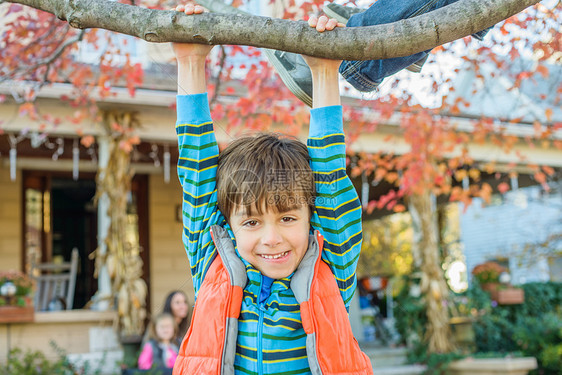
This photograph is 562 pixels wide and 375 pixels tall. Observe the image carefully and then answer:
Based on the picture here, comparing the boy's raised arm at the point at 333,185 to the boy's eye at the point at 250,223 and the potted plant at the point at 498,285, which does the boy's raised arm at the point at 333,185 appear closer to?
the boy's eye at the point at 250,223

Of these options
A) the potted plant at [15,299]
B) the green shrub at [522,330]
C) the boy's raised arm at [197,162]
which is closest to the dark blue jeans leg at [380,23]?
the boy's raised arm at [197,162]

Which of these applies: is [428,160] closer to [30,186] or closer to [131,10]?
[30,186]

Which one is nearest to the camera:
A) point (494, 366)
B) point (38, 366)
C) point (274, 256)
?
point (274, 256)

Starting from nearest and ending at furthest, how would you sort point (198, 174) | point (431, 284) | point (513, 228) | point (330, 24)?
1. point (330, 24)
2. point (198, 174)
3. point (431, 284)
4. point (513, 228)

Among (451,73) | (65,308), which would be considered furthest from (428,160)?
(65,308)

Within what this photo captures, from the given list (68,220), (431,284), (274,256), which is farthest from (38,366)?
(68,220)

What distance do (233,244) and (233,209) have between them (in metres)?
0.10

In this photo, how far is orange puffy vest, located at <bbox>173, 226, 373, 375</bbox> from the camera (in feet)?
4.79

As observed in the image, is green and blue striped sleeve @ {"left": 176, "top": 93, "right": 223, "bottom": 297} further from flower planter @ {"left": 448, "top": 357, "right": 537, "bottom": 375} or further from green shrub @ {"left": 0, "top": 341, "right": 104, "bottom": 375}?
flower planter @ {"left": 448, "top": 357, "right": 537, "bottom": 375}

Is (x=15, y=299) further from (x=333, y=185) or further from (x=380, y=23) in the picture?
(x=380, y=23)

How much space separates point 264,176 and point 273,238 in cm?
16

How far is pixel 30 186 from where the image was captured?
320 inches

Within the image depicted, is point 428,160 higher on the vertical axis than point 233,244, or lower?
higher

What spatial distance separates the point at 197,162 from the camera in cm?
167
